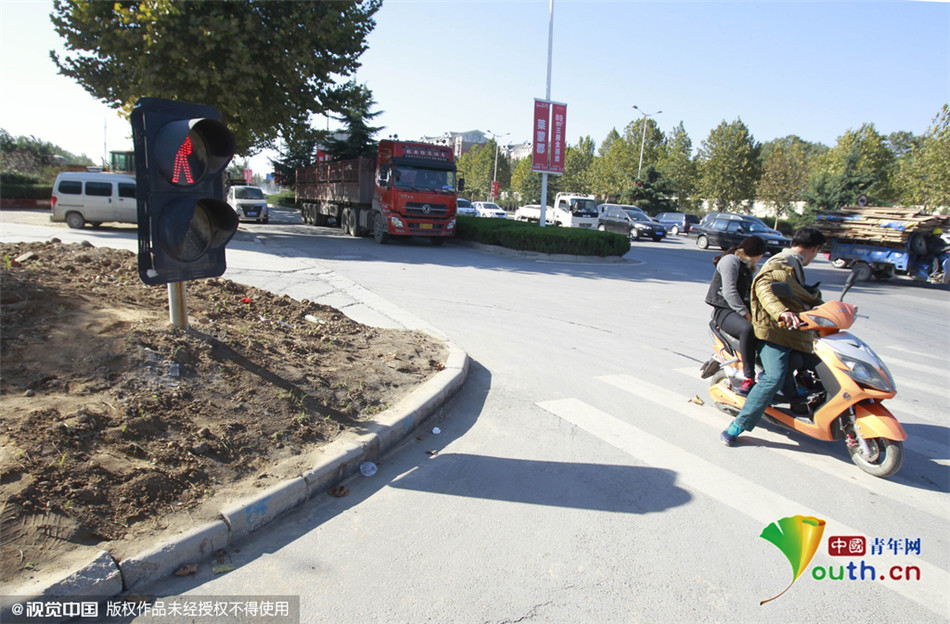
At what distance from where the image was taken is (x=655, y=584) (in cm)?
284

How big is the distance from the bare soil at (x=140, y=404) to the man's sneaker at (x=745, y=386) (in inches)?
111

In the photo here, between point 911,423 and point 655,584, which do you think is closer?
point 655,584

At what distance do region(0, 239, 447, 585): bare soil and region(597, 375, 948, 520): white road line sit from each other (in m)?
2.18

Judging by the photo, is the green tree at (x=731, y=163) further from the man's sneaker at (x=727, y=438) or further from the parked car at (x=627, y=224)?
the man's sneaker at (x=727, y=438)

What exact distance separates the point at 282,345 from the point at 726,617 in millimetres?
4061

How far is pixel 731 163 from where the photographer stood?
48.4m

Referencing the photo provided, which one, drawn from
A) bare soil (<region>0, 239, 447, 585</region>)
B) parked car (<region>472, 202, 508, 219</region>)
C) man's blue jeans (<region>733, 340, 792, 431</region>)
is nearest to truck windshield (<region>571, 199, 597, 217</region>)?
parked car (<region>472, 202, 508, 219</region>)

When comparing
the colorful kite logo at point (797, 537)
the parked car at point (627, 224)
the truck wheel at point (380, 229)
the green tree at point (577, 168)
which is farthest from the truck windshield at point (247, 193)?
the green tree at point (577, 168)

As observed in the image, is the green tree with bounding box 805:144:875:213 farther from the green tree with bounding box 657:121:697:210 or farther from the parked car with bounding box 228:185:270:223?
the parked car with bounding box 228:185:270:223

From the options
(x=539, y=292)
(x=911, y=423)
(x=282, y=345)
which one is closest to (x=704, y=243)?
(x=539, y=292)

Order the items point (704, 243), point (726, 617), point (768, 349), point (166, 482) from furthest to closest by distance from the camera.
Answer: point (704, 243)
point (768, 349)
point (166, 482)
point (726, 617)

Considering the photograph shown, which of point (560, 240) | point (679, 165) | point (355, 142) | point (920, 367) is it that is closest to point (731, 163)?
point (679, 165)

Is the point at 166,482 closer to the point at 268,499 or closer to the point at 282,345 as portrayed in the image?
the point at 268,499

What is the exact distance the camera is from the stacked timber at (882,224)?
54.4 ft
